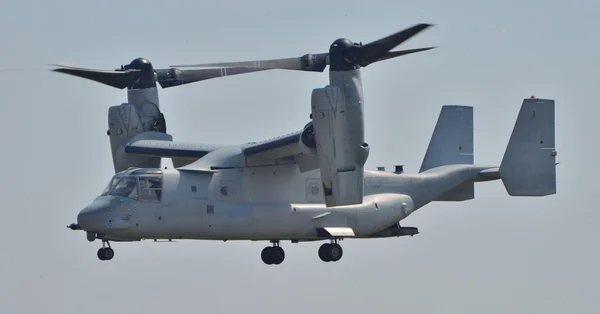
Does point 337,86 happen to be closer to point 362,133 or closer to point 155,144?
point 362,133

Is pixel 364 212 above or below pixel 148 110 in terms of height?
below

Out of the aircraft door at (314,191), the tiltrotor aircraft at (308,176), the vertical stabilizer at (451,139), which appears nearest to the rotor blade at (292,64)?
the tiltrotor aircraft at (308,176)

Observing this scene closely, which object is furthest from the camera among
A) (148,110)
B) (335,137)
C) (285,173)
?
(148,110)

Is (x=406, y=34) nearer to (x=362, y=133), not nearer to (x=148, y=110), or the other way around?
(x=362, y=133)

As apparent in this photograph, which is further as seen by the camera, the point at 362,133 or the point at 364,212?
the point at 364,212

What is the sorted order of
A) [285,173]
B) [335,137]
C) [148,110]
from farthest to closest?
[148,110], [285,173], [335,137]

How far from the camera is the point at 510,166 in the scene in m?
40.5

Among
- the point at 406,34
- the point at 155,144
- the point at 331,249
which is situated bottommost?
the point at 331,249

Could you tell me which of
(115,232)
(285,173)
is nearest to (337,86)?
(285,173)

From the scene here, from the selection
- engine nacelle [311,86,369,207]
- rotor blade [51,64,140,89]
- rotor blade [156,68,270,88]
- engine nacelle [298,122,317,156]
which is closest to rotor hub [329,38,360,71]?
engine nacelle [311,86,369,207]

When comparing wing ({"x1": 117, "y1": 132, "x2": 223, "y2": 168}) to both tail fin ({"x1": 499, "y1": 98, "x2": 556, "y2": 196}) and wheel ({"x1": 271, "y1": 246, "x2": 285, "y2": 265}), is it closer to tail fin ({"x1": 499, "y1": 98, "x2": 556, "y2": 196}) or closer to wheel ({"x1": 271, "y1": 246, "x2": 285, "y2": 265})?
wheel ({"x1": 271, "y1": 246, "x2": 285, "y2": 265})

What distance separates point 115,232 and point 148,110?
6.94 metres

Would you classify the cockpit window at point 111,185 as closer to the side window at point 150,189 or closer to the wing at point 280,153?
the side window at point 150,189

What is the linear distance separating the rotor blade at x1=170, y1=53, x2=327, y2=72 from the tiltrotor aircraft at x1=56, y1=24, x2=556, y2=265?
0.03m
